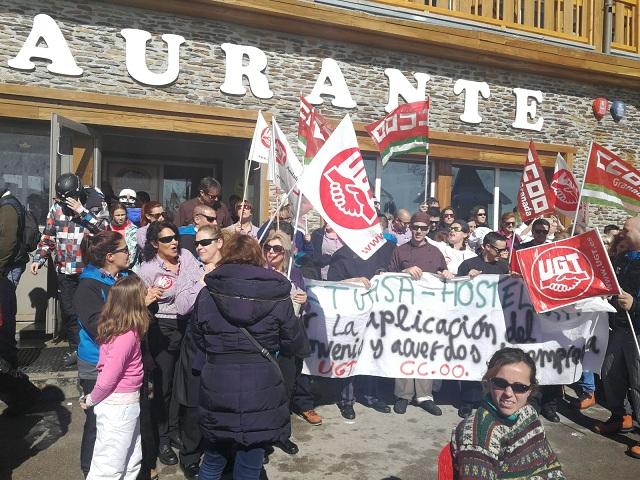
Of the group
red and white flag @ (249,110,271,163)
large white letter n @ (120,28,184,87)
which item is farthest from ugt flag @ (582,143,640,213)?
large white letter n @ (120,28,184,87)

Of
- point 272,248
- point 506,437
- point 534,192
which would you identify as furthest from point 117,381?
point 534,192

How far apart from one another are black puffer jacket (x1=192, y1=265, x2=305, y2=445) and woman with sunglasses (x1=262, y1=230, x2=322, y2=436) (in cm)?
113

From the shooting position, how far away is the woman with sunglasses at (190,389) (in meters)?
3.89

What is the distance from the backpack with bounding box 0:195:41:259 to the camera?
6.18 meters

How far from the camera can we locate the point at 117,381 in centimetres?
328

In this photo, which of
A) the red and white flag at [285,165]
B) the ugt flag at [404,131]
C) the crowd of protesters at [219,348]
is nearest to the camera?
the crowd of protesters at [219,348]

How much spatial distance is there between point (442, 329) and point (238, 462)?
2.79 metres

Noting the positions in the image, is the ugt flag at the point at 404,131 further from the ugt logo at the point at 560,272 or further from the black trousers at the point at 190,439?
the black trousers at the point at 190,439

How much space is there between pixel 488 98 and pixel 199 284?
795 centimetres

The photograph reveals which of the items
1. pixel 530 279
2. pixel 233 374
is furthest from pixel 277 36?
pixel 233 374

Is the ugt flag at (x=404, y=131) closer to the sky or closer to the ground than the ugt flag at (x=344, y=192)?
closer to the sky

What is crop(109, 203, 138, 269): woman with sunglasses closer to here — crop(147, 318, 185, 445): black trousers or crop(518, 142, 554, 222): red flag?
crop(147, 318, 185, 445): black trousers

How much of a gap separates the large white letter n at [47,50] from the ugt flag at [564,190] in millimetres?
6599

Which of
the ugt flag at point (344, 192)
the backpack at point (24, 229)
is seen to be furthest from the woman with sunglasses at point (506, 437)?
the backpack at point (24, 229)
